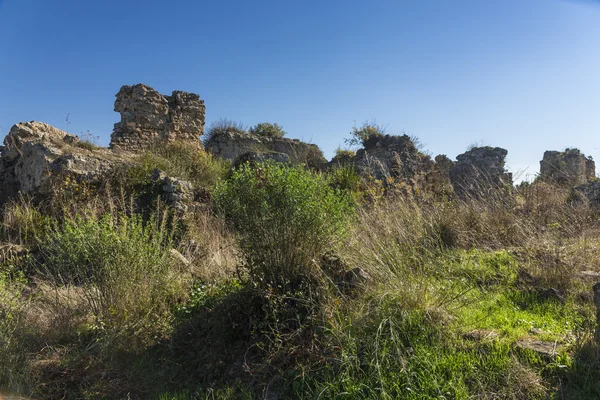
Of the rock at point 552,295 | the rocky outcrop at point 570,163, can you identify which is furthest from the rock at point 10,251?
the rocky outcrop at point 570,163

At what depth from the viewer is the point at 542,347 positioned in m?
3.38

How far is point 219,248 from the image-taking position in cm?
639

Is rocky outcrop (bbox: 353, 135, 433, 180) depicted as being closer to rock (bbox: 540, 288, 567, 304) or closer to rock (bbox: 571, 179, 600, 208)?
rock (bbox: 571, 179, 600, 208)

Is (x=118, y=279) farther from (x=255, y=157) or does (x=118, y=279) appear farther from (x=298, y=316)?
(x=255, y=157)

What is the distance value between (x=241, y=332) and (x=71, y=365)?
1.59 m

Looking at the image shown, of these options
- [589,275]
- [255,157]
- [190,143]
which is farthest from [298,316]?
[190,143]

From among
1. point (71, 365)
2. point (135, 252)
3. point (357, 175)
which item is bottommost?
point (71, 365)

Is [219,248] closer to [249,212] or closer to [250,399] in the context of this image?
[249,212]

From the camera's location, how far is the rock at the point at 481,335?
11.6 ft

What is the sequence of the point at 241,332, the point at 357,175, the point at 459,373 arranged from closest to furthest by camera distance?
the point at 459,373 < the point at 241,332 < the point at 357,175

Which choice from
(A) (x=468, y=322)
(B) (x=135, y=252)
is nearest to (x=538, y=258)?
(A) (x=468, y=322)

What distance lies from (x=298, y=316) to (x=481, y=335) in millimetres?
1607

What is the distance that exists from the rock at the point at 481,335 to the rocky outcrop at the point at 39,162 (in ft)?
26.2

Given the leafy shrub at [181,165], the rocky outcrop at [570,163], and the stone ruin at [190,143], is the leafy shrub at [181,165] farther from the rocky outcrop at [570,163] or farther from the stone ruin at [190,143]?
the rocky outcrop at [570,163]
